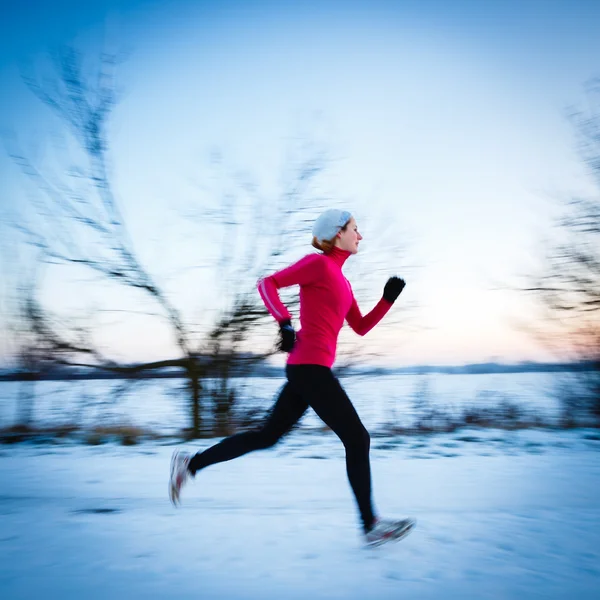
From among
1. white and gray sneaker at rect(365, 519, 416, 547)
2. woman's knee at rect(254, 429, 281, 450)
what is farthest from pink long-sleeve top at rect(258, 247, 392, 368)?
white and gray sneaker at rect(365, 519, 416, 547)

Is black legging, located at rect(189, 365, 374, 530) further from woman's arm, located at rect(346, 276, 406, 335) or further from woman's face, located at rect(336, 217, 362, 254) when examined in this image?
woman's face, located at rect(336, 217, 362, 254)

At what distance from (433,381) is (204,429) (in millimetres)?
2927

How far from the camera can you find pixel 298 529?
8.37ft

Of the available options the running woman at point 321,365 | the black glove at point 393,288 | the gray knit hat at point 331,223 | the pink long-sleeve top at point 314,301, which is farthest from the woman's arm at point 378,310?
the gray knit hat at point 331,223

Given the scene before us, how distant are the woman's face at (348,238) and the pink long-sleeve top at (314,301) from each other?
12cm

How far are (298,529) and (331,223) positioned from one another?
4.99 ft

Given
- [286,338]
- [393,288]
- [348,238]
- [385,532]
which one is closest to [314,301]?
[286,338]

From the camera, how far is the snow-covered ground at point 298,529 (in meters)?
1.91

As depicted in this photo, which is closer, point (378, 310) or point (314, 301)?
point (314, 301)

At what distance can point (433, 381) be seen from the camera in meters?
6.57

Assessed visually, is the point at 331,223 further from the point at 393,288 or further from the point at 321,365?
the point at 321,365

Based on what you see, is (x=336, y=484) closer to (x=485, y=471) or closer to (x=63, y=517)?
(x=485, y=471)

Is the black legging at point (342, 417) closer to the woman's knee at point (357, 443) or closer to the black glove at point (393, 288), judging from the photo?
the woman's knee at point (357, 443)

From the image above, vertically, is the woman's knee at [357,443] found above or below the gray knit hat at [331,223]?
below
